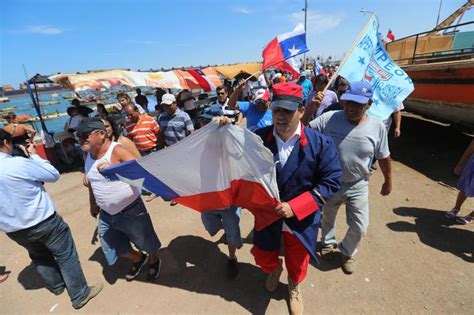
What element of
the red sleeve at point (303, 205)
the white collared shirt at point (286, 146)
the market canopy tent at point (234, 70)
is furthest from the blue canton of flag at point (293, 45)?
the market canopy tent at point (234, 70)

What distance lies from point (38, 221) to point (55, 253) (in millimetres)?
458

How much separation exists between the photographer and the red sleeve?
2436 mm

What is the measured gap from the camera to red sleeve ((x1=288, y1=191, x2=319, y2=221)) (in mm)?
2184

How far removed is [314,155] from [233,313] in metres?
1.90

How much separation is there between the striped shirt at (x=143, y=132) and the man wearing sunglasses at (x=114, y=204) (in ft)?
6.78

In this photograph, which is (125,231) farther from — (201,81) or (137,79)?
(201,81)

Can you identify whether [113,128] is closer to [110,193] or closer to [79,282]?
[110,193]

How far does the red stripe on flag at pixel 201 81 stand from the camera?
34.1 ft

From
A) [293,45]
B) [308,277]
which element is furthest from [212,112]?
[308,277]

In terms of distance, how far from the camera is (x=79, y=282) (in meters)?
2.95

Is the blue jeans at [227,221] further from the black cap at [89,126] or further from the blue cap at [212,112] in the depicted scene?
the black cap at [89,126]

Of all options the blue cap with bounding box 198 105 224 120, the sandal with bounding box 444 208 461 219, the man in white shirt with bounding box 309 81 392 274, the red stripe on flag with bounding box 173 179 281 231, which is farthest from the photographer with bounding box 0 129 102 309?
the sandal with bounding box 444 208 461 219

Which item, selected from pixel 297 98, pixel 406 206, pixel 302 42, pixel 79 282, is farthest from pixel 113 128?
pixel 406 206

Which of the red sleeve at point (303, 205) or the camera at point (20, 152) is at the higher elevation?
the camera at point (20, 152)
